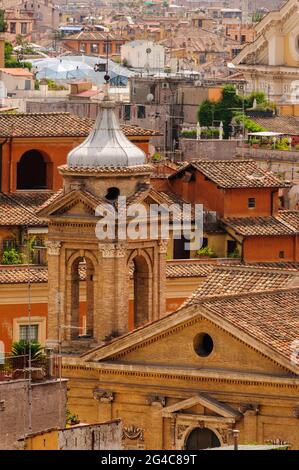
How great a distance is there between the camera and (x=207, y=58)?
152m

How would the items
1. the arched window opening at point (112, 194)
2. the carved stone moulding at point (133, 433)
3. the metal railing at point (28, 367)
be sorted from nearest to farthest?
the metal railing at point (28, 367) → the carved stone moulding at point (133, 433) → the arched window opening at point (112, 194)

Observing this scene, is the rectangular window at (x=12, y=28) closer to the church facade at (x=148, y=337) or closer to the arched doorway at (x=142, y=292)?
the arched doorway at (x=142, y=292)

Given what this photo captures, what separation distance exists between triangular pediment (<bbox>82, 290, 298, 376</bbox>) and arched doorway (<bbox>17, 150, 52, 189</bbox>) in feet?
43.8

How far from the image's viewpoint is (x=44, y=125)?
55.0m

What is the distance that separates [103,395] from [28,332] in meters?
5.81

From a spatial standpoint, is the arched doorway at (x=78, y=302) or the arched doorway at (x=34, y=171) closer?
the arched doorway at (x=78, y=302)

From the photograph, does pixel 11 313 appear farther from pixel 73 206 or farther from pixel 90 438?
pixel 90 438

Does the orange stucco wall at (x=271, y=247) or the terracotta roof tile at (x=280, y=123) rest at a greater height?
the terracotta roof tile at (x=280, y=123)

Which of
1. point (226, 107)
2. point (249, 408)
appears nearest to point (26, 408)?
point (249, 408)

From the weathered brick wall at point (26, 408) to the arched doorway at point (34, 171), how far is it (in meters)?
16.7

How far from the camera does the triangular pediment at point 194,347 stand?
130 feet

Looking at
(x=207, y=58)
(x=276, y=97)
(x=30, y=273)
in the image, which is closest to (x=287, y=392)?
(x=30, y=273)

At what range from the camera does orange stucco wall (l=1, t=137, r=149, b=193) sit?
177 feet

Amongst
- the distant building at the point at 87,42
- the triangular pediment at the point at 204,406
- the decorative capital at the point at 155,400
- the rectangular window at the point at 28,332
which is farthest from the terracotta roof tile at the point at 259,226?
the distant building at the point at 87,42
